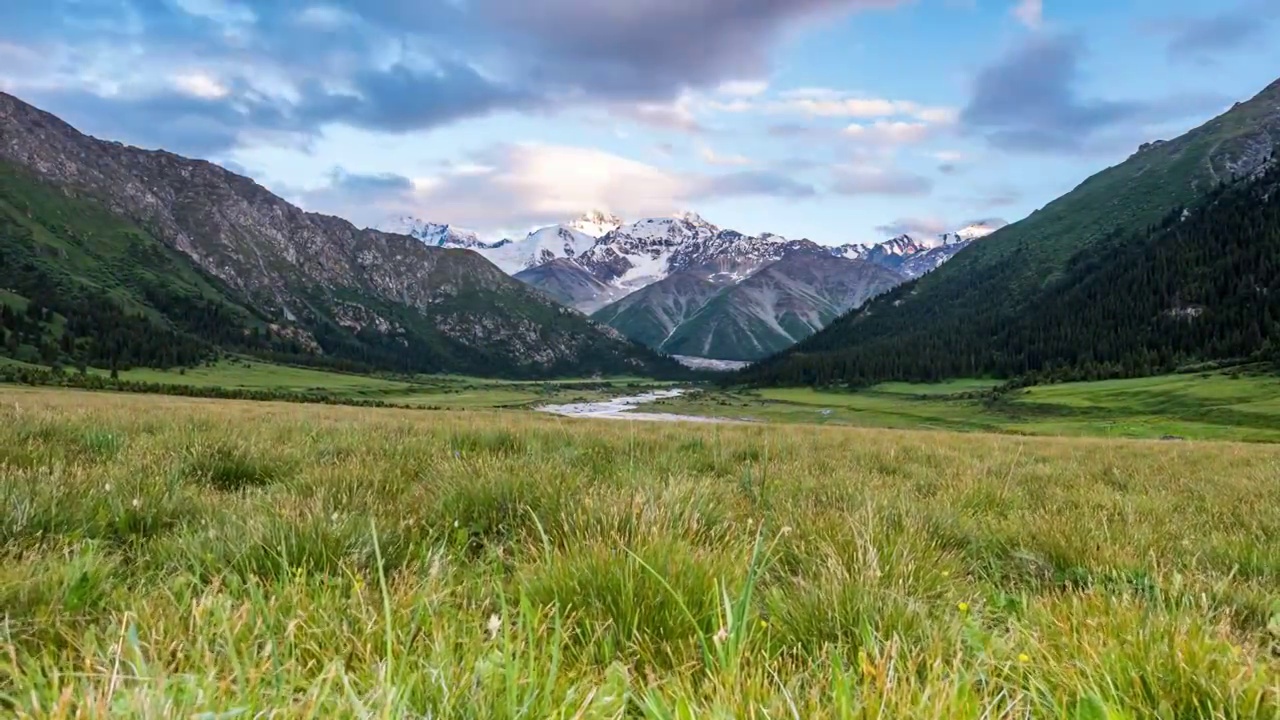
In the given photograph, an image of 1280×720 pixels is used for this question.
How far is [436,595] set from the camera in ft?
8.68

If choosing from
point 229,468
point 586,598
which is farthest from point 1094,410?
point 586,598

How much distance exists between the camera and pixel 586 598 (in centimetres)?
275

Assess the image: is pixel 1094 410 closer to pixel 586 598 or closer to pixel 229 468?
pixel 229 468

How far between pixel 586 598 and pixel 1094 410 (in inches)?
5452

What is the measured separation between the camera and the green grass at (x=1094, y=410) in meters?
88.2

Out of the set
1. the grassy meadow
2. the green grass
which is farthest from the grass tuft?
the green grass

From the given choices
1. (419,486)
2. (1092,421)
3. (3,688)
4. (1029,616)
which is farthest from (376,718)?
(1092,421)

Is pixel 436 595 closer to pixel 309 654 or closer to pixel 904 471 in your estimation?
pixel 309 654

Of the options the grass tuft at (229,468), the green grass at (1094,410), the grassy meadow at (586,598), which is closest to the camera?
the grassy meadow at (586,598)

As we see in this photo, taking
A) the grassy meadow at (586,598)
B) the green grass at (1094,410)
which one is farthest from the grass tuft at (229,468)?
the green grass at (1094,410)

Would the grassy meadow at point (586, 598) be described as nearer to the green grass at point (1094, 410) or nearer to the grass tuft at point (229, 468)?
the grass tuft at point (229, 468)

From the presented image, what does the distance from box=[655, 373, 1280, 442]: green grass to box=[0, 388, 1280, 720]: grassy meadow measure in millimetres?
85105

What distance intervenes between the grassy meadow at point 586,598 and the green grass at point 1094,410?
8510 centimetres

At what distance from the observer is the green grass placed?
88.2 meters
